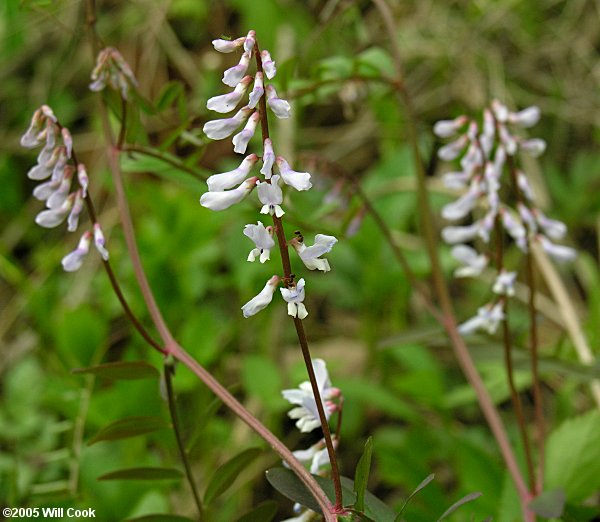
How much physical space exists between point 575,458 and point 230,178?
0.98 metres

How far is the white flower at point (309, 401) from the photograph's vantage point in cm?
118

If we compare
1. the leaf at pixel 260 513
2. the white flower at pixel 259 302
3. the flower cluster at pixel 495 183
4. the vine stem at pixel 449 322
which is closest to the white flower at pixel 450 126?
the flower cluster at pixel 495 183

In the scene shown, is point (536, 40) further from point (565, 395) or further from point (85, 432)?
point (85, 432)

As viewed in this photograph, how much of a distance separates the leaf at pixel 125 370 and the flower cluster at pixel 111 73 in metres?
0.47

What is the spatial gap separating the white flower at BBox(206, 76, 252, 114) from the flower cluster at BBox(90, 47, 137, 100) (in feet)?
1.32

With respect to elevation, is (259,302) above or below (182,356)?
above

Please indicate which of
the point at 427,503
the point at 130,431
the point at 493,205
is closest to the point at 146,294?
the point at 130,431

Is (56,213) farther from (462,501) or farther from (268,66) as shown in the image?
(462,501)

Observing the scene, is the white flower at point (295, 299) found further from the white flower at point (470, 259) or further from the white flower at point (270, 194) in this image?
the white flower at point (470, 259)

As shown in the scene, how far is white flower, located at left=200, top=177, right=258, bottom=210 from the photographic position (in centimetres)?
102

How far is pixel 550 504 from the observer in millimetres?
1254

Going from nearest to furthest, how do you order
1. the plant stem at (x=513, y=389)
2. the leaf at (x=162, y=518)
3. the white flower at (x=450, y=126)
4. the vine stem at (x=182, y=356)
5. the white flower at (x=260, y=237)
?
the white flower at (x=260, y=237) < the vine stem at (x=182, y=356) < the leaf at (x=162, y=518) < the plant stem at (x=513, y=389) < the white flower at (x=450, y=126)

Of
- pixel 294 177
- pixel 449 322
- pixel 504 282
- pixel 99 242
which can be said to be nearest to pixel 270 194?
pixel 294 177

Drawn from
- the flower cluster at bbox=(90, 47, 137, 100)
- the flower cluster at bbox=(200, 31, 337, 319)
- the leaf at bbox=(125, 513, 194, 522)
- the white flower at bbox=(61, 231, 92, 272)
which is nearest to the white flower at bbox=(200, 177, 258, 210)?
the flower cluster at bbox=(200, 31, 337, 319)
